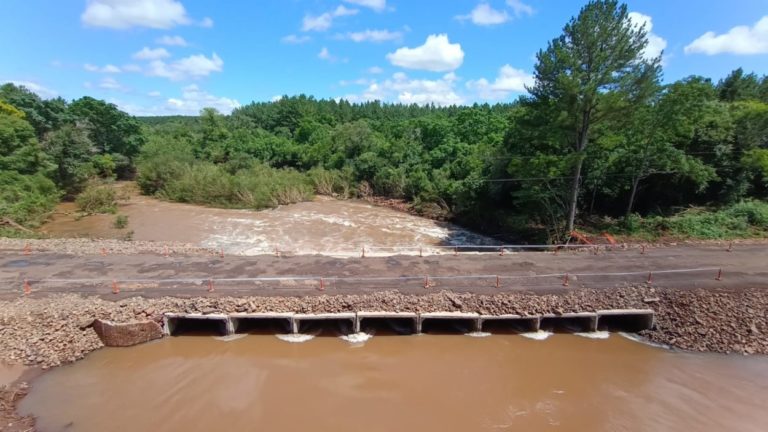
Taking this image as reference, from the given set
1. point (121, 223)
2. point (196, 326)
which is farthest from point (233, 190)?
point (196, 326)

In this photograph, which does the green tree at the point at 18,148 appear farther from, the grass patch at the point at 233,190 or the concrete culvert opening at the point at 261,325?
the concrete culvert opening at the point at 261,325

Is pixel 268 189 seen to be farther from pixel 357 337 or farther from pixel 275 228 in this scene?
pixel 357 337

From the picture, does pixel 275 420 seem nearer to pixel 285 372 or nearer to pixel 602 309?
pixel 285 372

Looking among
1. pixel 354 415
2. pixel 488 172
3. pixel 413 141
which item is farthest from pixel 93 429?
pixel 413 141

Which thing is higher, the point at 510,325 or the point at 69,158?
the point at 69,158

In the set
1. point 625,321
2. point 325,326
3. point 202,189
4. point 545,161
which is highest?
point 545,161

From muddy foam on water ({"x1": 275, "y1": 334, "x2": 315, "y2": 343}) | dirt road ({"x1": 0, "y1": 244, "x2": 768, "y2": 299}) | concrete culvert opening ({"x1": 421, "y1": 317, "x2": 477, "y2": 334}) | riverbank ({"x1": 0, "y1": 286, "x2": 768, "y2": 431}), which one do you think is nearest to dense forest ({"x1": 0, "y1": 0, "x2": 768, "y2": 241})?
dirt road ({"x1": 0, "y1": 244, "x2": 768, "y2": 299})

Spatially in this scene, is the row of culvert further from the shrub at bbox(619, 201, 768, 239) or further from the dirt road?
the shrub at bbox(619, 201, 768, 239)
